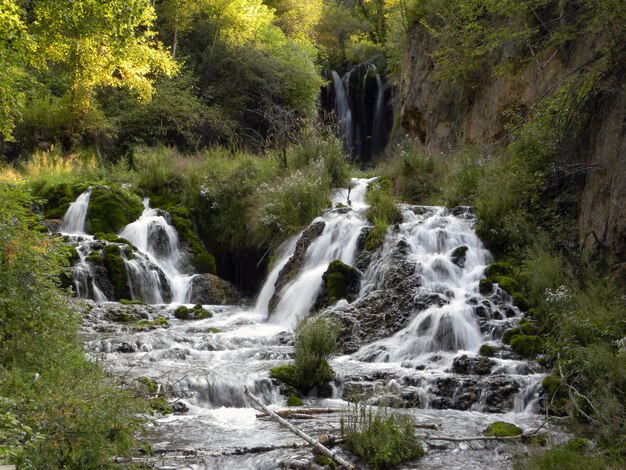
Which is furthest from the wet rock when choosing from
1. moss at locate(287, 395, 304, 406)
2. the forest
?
moss at locate(287, 395, 304, 406)

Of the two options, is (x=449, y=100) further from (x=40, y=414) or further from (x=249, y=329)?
(x=40, y=414)

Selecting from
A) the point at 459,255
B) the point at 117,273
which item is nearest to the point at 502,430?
the point at 459,255

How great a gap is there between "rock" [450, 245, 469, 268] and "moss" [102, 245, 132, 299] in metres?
7.74

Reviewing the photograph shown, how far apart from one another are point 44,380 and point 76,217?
12683mm

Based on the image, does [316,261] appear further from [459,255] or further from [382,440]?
[382,440]

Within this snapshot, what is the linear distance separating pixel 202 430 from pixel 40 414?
3.04 m

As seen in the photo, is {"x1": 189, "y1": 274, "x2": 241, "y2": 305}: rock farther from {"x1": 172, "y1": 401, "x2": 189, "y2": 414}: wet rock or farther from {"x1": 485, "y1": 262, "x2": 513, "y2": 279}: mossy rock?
{"x1": 172, "y1": 401, "x2": 189, "y2": 414}: wet rock

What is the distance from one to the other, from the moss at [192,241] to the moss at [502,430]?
1158cm

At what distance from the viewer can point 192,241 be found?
712 inches

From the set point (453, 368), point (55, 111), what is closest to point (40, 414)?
point (453, 368)

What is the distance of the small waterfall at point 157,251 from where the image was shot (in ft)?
52.4

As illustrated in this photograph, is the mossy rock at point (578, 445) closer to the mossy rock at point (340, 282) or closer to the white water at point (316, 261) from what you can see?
the mossy rock at point (340, 282)

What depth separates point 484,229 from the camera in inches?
511

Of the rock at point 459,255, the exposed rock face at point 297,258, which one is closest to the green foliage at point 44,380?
the exposed rock face at point 297,258
